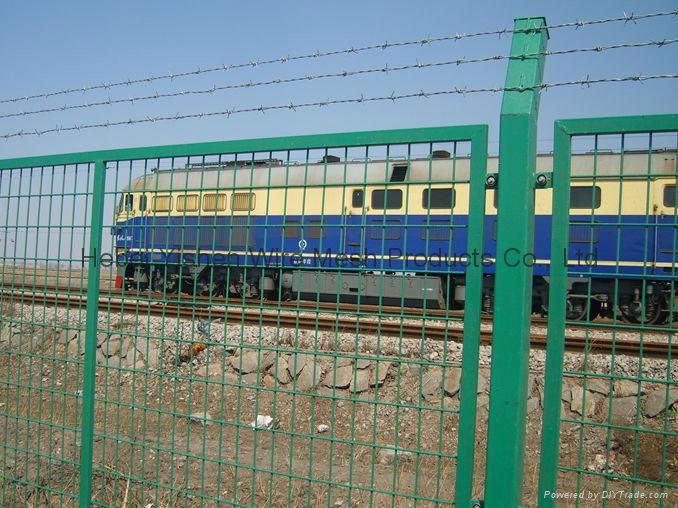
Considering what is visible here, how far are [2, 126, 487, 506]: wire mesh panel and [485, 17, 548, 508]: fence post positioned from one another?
0.33 feet

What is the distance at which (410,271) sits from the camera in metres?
2.63

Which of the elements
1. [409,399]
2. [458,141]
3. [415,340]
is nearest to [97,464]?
[409,399]

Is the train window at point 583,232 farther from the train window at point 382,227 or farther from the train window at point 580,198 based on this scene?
the train window at point 382,227

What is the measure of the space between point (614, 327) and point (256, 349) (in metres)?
1.94

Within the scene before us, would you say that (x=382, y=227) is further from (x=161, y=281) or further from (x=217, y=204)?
(x=161, y=281)

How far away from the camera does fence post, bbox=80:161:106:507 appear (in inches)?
136

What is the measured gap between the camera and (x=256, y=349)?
346 centimetres

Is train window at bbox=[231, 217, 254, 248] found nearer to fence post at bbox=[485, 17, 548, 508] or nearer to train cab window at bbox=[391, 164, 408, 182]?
fence post at bbox=[485, 17, 548, 508]

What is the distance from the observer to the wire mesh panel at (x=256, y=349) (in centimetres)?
270

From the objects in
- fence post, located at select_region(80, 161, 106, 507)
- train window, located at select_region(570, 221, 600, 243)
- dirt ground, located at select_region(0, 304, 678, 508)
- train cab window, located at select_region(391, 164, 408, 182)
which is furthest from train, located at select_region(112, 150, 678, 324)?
train cab window, located at select_region(391, 164, 408, 182)

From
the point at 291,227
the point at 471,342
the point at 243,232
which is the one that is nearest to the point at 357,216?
the point at 243,232

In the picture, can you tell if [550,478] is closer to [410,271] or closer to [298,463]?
[410,271]

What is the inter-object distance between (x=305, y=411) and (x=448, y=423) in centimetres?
156

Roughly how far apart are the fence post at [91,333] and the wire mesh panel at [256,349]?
0.04 ft
